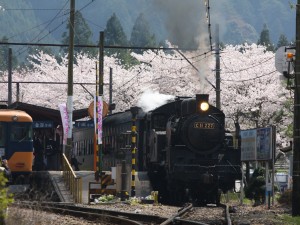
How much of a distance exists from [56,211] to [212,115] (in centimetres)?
599


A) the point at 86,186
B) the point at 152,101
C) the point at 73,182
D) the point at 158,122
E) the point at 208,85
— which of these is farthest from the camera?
the point at 208,85

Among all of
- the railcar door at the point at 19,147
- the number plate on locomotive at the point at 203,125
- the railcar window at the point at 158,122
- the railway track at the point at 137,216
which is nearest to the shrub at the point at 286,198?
the number plate on locomotive at the point at 203,125

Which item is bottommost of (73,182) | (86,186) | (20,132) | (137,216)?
(137,216)

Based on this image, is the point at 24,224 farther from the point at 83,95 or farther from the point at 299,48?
the point at 83,95

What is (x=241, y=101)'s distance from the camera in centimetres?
5994

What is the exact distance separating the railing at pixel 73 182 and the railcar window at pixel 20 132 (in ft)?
6.30

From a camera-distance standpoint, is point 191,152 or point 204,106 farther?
point 204,106

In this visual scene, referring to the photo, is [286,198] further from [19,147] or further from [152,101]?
[19,147]

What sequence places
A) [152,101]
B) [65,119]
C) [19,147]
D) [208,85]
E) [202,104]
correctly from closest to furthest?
[202,104] → [152,101] → [19,147] → [65,119] → [208,85]

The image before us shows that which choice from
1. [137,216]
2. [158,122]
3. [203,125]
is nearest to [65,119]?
[158,122]

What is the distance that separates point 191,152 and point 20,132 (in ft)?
26.9

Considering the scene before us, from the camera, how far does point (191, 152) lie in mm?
26562

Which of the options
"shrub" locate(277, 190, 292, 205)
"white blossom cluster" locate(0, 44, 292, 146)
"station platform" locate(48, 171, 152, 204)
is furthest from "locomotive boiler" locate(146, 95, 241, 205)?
"white blossom cluster" locate(0, 44, 292, 146)

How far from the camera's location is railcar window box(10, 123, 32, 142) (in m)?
32.2
